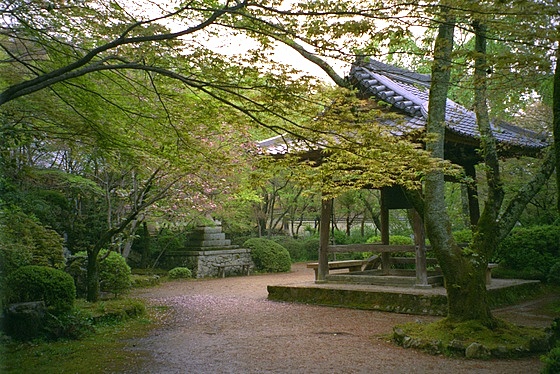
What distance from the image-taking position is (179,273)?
1573 cm

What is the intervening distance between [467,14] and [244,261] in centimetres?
1395

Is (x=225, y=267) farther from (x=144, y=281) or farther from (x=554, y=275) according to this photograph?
(x=554, y=275)

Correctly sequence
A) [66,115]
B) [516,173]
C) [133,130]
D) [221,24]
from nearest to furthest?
1. [221,24]
2. [66,115]
3. [133,130]
4. [516,173]

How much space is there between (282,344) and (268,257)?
1173cm

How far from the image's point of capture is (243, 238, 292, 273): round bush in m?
17.8

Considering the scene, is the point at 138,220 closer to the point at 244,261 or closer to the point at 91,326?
the point at 244,261

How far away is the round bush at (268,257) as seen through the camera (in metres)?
17.8

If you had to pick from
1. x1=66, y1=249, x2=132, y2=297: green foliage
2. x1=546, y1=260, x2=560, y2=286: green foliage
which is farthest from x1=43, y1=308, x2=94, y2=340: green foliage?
x1=546, y1=260, x2=560, y2=286: green foliage

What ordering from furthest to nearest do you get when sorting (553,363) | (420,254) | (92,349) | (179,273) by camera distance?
(179,273) < (420,254) < (92,349) < (553,363)

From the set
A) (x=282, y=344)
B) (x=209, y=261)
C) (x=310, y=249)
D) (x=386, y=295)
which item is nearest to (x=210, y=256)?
(x=209, y=261)

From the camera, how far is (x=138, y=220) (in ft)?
43.5

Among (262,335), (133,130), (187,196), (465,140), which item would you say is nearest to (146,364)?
(262,335)

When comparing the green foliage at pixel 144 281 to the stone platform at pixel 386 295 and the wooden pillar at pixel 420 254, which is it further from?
the wooden pillar at pixel 420 254

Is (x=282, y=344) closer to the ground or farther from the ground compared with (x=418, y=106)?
closer to the ground
